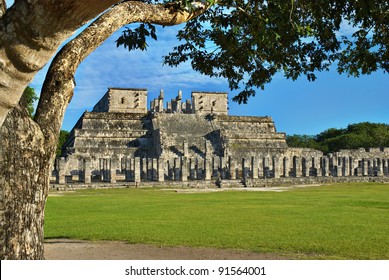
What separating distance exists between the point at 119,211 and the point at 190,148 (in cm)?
3203

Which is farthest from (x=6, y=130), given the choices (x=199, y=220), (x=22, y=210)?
(x=199, y=220)

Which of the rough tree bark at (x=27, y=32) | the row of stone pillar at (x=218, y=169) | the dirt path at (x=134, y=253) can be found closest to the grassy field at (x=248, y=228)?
the dirt path at (x=134, y=253)

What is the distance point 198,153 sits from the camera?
45.2 metres

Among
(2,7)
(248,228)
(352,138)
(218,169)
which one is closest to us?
(2,7)

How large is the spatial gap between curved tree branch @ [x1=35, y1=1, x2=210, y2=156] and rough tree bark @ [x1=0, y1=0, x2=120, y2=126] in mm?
1443

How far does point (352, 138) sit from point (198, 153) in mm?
34257

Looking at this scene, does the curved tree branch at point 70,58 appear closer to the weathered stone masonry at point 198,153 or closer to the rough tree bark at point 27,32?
the rough tree bark at point 27,32

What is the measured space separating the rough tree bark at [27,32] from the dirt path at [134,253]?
13.3 feet

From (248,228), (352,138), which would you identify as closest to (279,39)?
(248,228)

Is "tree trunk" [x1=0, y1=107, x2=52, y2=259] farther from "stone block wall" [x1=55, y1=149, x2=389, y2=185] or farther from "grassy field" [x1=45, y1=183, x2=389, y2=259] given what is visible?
"stone block wall" [x1=55, y1=149, x2=389, y2=185]

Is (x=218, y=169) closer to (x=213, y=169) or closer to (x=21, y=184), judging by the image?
(x=213, y=169)

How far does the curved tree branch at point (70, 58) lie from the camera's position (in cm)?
467
